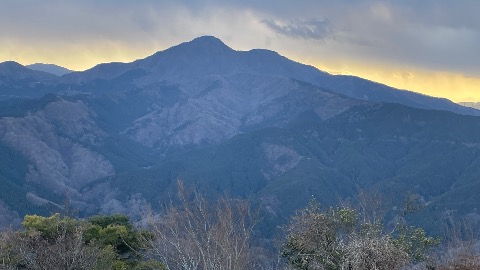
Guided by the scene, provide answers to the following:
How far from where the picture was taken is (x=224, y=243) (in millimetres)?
25047

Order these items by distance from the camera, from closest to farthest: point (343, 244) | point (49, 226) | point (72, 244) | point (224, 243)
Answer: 1. point (224, 243)
2. point (343, 244)
3. point (72, 244)
4. point (49, 226)

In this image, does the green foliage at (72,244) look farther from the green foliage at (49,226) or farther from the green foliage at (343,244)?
the green foliage at (343,244)

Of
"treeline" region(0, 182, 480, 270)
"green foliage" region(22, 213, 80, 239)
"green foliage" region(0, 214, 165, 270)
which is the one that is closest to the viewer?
"treeline" region(0, 182, 480, 270)

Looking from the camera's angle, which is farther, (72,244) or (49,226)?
(49,226)

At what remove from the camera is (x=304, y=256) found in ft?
111

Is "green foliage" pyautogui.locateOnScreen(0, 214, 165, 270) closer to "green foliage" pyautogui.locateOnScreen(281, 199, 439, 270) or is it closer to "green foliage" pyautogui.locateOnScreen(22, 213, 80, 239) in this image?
"green foliage" pyautogui.locateOnScreen(22, 213, 80, 239)

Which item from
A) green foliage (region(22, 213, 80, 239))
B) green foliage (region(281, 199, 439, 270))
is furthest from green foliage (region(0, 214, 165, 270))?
green foliage (region(281, 199, 439, 270))

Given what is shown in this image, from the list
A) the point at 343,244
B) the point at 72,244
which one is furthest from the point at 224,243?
the point at 72,244

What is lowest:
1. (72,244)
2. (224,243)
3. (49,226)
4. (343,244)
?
(49,226)

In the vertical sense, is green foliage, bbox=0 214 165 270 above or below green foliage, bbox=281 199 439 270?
below

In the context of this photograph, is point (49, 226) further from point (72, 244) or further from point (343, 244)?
point (343, 244)

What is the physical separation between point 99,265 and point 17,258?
6678 millimetres

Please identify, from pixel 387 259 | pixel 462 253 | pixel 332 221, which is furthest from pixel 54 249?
pixel 462 253

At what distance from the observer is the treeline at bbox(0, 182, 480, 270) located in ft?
85.5
